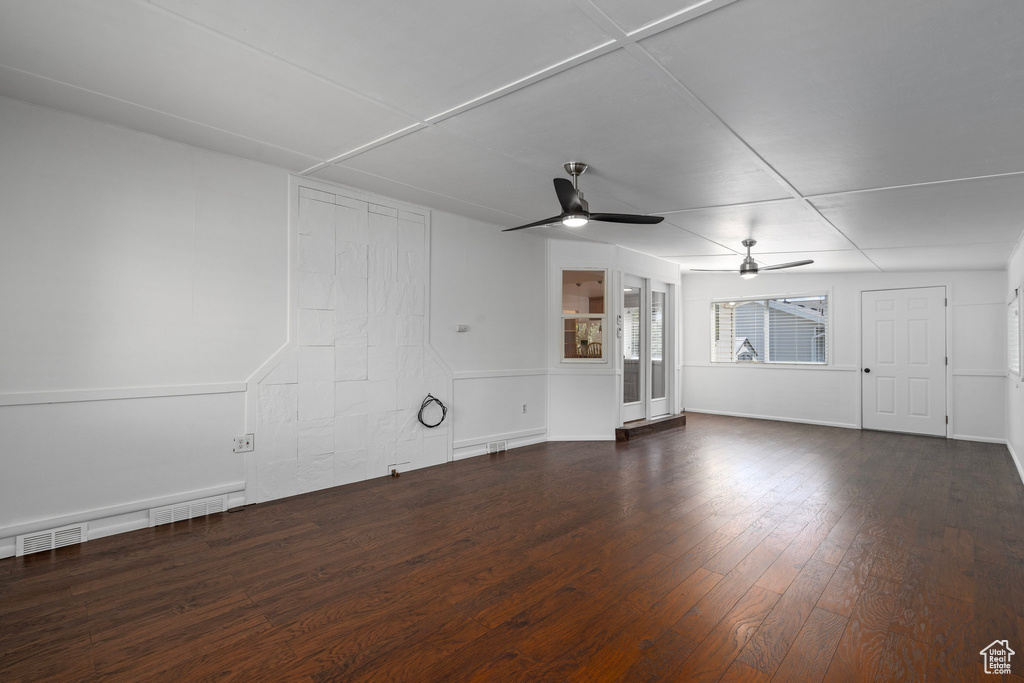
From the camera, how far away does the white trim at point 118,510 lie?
296 centimetres

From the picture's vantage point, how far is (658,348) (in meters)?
7.92

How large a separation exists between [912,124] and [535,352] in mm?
4229

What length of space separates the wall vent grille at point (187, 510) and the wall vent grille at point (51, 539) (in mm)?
372

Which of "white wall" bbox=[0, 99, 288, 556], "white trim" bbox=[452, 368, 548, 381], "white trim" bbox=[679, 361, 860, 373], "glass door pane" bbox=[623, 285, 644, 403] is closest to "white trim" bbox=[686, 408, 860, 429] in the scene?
"white trim" bbox=[679, 361, 860, 373]

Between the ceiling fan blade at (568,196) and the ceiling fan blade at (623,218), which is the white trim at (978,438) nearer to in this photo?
the ceiling fan blade at (623,218)

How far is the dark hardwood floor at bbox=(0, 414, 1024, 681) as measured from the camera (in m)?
2.04

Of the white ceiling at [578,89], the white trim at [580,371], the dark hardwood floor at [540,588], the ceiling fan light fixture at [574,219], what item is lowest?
the dark hardwood floor at [540,588]

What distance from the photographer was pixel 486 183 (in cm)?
420

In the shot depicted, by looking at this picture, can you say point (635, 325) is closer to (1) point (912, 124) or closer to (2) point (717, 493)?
(2) point (717, 493)

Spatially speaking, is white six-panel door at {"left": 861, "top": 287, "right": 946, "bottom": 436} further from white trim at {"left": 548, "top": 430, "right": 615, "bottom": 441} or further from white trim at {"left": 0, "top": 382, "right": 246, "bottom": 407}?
white trim at {"left": 0, "top": 382, "right": 246, "bottom": 407}

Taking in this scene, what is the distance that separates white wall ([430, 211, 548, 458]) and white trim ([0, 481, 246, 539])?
2211 mm

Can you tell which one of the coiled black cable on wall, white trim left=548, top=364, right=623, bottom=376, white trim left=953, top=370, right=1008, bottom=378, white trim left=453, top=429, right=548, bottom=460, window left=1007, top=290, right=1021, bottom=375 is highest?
window left=1007, top=290, right=1021, bottom=375

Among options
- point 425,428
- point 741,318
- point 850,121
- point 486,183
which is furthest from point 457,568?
point 741,318

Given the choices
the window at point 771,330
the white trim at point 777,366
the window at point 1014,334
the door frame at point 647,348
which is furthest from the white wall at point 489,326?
the window at point 1014,334
